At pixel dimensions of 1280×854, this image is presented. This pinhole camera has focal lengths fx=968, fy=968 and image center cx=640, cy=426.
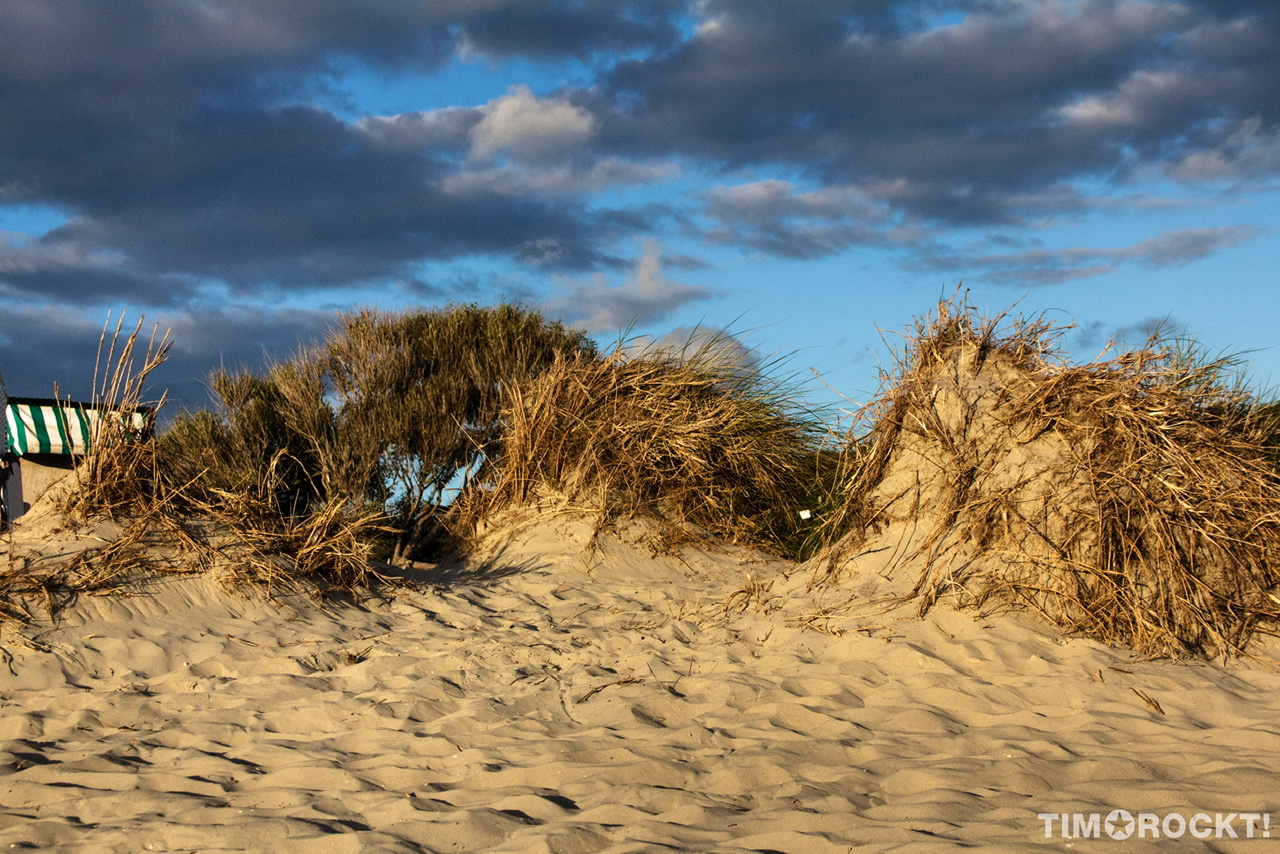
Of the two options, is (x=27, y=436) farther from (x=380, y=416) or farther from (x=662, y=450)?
(x=662, y=450)

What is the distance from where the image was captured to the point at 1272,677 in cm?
577

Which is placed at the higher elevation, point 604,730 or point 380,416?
point 380,416

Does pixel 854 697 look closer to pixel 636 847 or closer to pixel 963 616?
pixel 963 616

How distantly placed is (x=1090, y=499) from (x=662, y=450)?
173 inches

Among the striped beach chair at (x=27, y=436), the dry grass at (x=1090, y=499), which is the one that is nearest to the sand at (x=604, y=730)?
the dry grass at (x=1090, y=499)

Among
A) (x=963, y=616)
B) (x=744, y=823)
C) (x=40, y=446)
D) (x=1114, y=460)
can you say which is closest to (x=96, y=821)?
(x=744, y=823)

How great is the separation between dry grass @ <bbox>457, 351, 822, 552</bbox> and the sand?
242cm

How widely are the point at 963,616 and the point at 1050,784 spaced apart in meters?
2.23

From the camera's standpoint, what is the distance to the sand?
3578mm

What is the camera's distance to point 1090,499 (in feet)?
20.8

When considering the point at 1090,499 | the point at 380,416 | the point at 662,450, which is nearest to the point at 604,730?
the point at 1090,499

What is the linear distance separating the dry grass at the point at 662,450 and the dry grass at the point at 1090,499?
110 inches

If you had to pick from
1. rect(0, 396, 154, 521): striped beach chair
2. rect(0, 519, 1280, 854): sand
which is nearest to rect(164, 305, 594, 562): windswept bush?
rect(0, 396, 154, 521): striped beach chair

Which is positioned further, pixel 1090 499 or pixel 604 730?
pixel 1090 499
